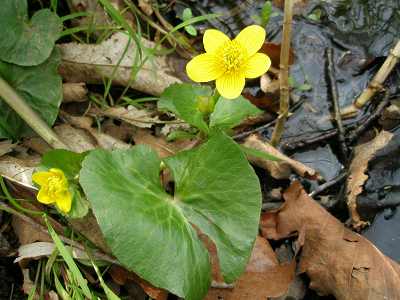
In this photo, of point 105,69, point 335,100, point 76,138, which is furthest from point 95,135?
point 335,100

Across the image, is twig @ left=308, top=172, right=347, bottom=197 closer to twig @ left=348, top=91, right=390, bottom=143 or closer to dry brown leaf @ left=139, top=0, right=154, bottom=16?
twig @ left=348, top=91, right=390, bottom=143

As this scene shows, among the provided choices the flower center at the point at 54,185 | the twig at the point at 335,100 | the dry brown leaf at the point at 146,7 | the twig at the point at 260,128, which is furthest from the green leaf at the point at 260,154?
the dry brown leaf at the point at 146,7

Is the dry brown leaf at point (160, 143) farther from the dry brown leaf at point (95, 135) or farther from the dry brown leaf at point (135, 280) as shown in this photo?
the dry brown leaf at point (135, 280)

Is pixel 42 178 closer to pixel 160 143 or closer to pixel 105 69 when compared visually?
pixel 160 143

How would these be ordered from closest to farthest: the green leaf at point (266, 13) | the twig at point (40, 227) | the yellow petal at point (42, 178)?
the yellow petal at point (42, 178)
the twig at point (40, 227)
the green leaf at point (266, 13)

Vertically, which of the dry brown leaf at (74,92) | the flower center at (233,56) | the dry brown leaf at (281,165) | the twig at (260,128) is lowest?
the dry brown leaf at (281,165)

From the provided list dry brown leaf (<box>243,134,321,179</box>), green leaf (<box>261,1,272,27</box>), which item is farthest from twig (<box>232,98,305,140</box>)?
green leaf (<box>261,1,272,27</box>)
